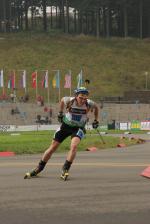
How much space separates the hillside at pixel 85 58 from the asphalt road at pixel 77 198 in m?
59.1

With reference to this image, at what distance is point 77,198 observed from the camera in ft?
31.3

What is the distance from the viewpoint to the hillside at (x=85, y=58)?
79000 millimetres

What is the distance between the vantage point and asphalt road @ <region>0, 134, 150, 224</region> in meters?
8.01

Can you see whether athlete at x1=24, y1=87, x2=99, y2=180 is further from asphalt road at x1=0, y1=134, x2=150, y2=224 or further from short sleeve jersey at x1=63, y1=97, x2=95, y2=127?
asphalt road at x1=0, y1=134, x2=150, y2=224

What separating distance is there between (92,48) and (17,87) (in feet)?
69.6

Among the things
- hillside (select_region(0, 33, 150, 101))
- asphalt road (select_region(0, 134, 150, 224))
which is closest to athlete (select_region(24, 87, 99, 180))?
asphalt road (select_region(0, 134, 150, 224))

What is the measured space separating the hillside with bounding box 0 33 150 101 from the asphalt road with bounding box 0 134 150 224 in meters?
59.1

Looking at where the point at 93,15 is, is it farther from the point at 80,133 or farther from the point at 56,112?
the point at 80,133

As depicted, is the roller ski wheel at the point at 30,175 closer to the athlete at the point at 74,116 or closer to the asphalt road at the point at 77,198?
the athlete at the point at 74,116

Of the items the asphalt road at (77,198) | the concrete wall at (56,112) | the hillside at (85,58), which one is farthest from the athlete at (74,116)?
the hillside at (85,58)

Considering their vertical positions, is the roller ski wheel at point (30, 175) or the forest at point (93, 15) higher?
the forest at point (93, 15)

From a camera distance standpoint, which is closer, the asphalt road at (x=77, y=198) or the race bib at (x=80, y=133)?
the asphalt road at (x=77, y=198)

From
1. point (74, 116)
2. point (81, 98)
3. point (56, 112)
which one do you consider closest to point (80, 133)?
point (74, 116)

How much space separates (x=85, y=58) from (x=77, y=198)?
7856cm
